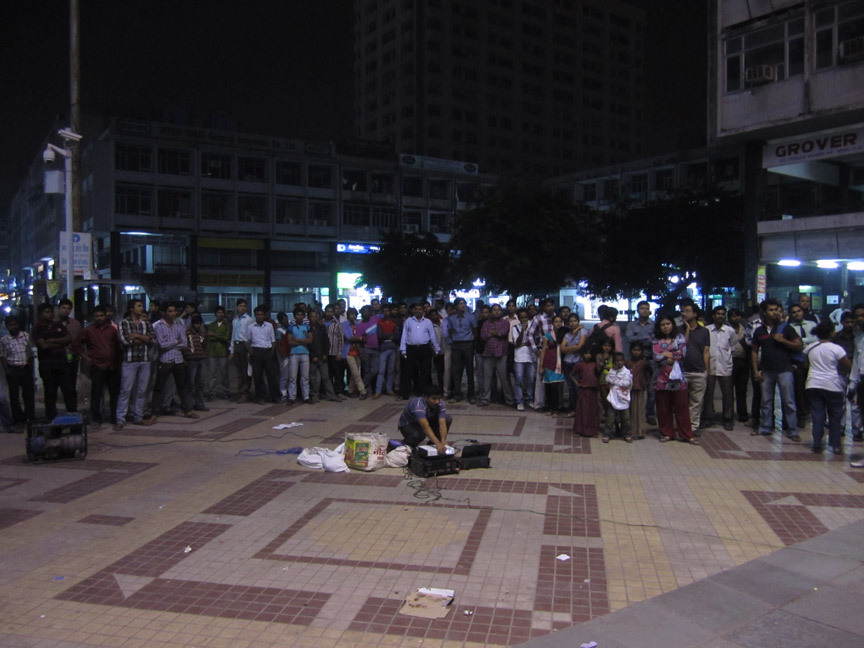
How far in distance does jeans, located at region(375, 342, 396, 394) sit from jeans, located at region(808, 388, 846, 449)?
7692 millimetres

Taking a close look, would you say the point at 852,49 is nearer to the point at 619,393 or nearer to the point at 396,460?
the point at 619,393

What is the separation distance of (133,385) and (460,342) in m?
5.75

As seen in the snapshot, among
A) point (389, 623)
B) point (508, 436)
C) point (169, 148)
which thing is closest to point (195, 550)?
Result: point (389, 623)

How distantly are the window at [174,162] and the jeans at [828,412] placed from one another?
4252 centimetres

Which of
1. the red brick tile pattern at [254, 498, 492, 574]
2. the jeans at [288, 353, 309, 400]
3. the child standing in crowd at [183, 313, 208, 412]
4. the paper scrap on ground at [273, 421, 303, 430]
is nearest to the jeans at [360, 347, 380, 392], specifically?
the jeans at [288, 353, 309, 400]

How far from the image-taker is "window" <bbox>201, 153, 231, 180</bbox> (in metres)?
45.8

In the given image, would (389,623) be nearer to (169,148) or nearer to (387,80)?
(169,148)

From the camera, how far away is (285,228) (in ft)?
158

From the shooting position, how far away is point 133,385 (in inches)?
438

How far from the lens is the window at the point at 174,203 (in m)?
44.2

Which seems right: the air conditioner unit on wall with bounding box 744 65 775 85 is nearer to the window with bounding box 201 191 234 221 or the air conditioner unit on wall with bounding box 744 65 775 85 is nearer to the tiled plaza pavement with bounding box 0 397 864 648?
the tiled plaza pavement with bounding box 0 397 864 648

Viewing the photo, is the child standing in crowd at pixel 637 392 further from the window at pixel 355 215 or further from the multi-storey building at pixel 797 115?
the window at pixel 355 215

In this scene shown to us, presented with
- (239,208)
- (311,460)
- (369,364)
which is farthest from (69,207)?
(239,208)

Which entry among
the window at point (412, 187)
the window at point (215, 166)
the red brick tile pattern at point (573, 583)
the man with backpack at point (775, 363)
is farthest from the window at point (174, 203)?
the red brick tile pattern at point (573, 583)
